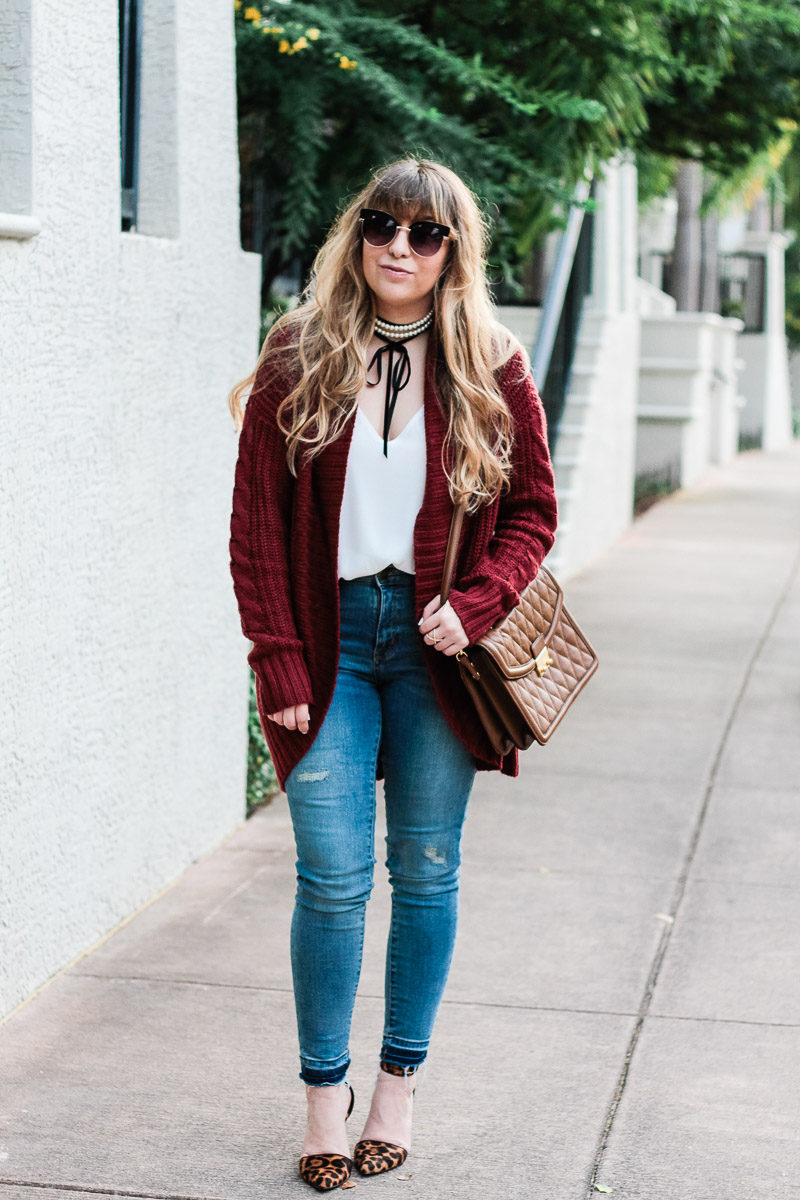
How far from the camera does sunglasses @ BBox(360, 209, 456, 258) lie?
3.03 metres

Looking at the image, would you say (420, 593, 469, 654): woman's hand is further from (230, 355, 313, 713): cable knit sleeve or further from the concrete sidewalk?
the concrete sidewalk

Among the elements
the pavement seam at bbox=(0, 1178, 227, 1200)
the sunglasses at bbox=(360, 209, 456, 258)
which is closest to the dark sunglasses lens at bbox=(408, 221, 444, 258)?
the sunglasses at bbox=(360, 209, 456, 258)

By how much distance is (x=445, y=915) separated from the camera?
3.21 meters

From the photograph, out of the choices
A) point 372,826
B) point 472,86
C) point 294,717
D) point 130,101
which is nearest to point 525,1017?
point 372,826

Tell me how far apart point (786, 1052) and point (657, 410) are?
42.7ft

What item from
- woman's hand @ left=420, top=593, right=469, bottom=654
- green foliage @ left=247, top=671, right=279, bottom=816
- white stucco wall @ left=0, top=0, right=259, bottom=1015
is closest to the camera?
woman's hand @ left=420, top=593, right=469, bottom=654

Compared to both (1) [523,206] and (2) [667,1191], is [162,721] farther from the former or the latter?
(1) [523,206]

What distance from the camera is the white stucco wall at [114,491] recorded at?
12.8ft

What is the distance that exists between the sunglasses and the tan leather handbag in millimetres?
488

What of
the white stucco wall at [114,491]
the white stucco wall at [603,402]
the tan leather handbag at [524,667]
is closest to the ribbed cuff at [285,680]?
the tan leather handbag at [524,667]

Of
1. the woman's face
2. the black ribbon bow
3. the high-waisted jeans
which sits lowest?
the high-waisted jeans

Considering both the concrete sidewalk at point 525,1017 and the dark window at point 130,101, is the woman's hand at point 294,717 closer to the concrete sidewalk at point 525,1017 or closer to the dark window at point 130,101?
the concrete sidewalk at point 525,1017

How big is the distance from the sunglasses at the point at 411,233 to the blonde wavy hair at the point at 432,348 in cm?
2

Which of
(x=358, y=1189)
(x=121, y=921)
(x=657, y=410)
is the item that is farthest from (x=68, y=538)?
(x=657, y=410)
